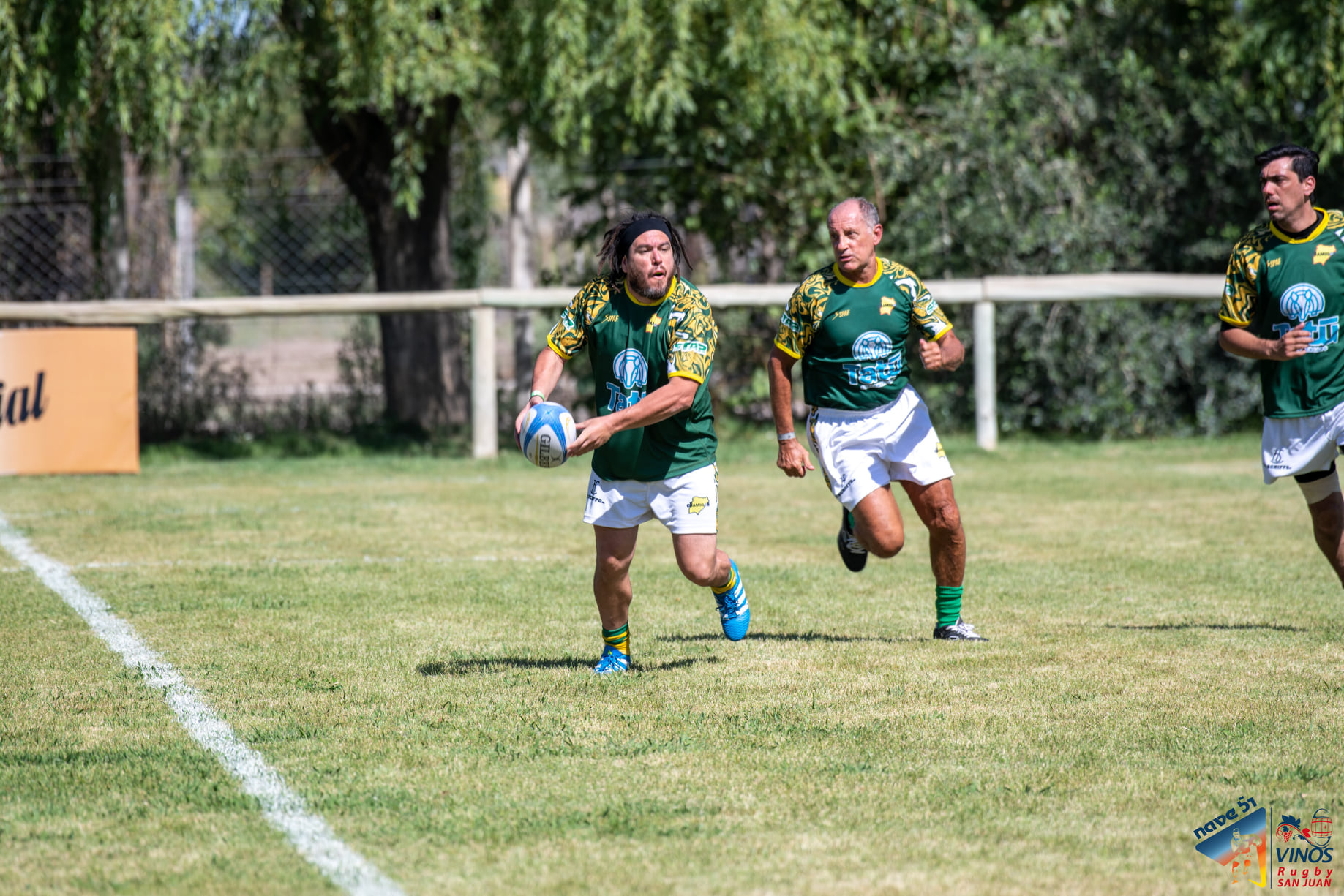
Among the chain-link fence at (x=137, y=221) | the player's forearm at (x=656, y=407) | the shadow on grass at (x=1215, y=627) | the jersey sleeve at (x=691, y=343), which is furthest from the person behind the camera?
the chain-link fence at (x=137, y=221)

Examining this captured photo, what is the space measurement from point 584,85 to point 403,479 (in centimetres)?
424

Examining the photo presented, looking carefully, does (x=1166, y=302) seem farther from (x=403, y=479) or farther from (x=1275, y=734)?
(x=1275, y=734)

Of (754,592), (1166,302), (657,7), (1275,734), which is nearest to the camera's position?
(1275,734)

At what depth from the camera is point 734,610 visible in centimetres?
661

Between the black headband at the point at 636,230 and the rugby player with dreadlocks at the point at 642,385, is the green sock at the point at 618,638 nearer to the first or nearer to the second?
the rugby player with dreadlocks at the point at 642,385

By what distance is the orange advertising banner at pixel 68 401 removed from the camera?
46.1ft

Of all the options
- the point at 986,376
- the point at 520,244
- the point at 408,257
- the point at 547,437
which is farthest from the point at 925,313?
the point at 520,244

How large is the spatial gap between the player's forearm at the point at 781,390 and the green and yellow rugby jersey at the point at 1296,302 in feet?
6.41

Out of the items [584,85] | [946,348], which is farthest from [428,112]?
[946,348]

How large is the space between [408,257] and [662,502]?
38.0 feet

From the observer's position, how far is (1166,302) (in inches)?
653

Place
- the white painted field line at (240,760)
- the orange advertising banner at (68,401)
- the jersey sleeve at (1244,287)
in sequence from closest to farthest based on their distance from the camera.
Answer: the white painted field line at (240,760) → the jersey sleeve at (1244,287) → the orange advertising banner at (68,401)

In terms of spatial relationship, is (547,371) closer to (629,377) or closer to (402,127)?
(629,377)

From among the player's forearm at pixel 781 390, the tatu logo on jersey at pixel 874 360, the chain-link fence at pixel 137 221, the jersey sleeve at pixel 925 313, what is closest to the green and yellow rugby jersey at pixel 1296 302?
the jersey sleeve at pixel 925 313
